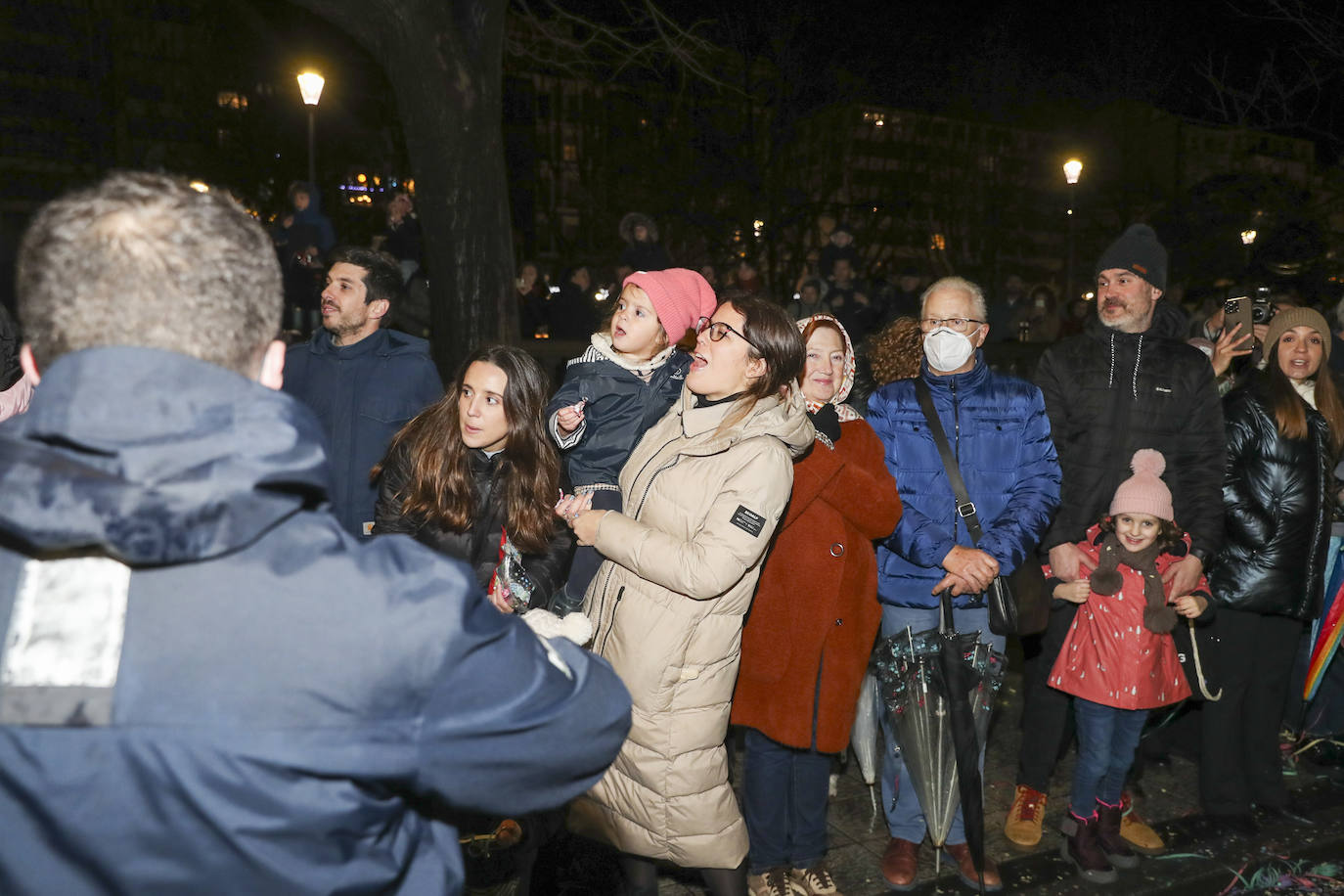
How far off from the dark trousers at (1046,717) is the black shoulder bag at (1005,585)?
0.52 m

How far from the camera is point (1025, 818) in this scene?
445cm

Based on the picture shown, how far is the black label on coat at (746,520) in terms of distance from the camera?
3123 mm

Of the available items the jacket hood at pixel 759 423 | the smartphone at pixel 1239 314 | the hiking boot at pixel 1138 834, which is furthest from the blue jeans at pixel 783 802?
the smartphone at pixel 1239 314

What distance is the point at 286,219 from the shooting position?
1098 centimetres

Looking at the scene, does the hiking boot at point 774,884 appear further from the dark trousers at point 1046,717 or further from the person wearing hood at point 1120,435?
the dark trousers at point 1046,717

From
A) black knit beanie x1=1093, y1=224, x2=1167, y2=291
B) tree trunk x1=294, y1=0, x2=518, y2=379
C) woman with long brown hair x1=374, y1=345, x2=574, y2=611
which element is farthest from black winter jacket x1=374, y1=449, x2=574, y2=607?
tree trunk x1=294, y1=0, x2=518, y2=379

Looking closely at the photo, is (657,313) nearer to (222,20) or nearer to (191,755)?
(191,755)

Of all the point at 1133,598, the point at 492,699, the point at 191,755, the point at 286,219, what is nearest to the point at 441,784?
the point at 492,699

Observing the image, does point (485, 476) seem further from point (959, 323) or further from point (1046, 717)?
point (1046, 717)

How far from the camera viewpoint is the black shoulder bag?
3979 millimetres

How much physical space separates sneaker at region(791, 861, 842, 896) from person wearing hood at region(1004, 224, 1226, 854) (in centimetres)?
101

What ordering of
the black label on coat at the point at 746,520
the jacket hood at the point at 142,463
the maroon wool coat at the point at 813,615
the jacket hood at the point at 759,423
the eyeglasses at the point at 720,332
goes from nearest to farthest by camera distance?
the jacket hood at the point at 142,463
the black label on coat at the point at 746,520
the jacket hood at the point at 759,423
the eyeglasses at the point at 720,332
the maroon wool coat at the point at 813,615

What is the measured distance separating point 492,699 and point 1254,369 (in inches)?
189

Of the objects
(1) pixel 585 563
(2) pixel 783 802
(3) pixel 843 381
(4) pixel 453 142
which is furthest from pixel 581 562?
(4) pixel 453 142
